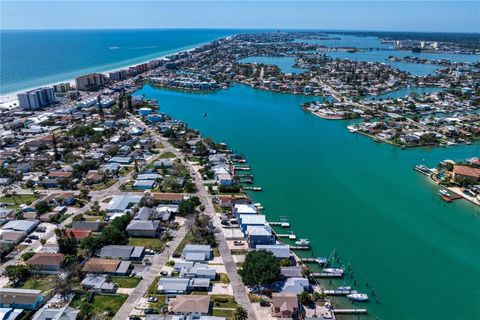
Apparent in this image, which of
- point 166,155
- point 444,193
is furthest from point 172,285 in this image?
point 444,193

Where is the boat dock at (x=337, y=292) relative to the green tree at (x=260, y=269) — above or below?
below

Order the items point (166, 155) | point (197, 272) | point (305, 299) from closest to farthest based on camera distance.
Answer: point (305, 299) → point (197, 272) → point (166, 155)

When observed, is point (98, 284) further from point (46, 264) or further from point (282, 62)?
point (282, 62)

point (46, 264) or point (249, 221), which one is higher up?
point (249, 221)

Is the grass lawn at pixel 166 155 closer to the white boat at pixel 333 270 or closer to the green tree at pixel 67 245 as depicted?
the green tree at pixel 67 245

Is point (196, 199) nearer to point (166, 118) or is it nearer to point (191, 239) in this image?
Result: point (191, 239)

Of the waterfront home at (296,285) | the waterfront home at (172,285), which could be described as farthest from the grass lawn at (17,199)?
the waterfront home at (296,285)

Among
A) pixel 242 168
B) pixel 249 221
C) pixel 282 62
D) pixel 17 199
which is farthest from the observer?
pixel 282 62
